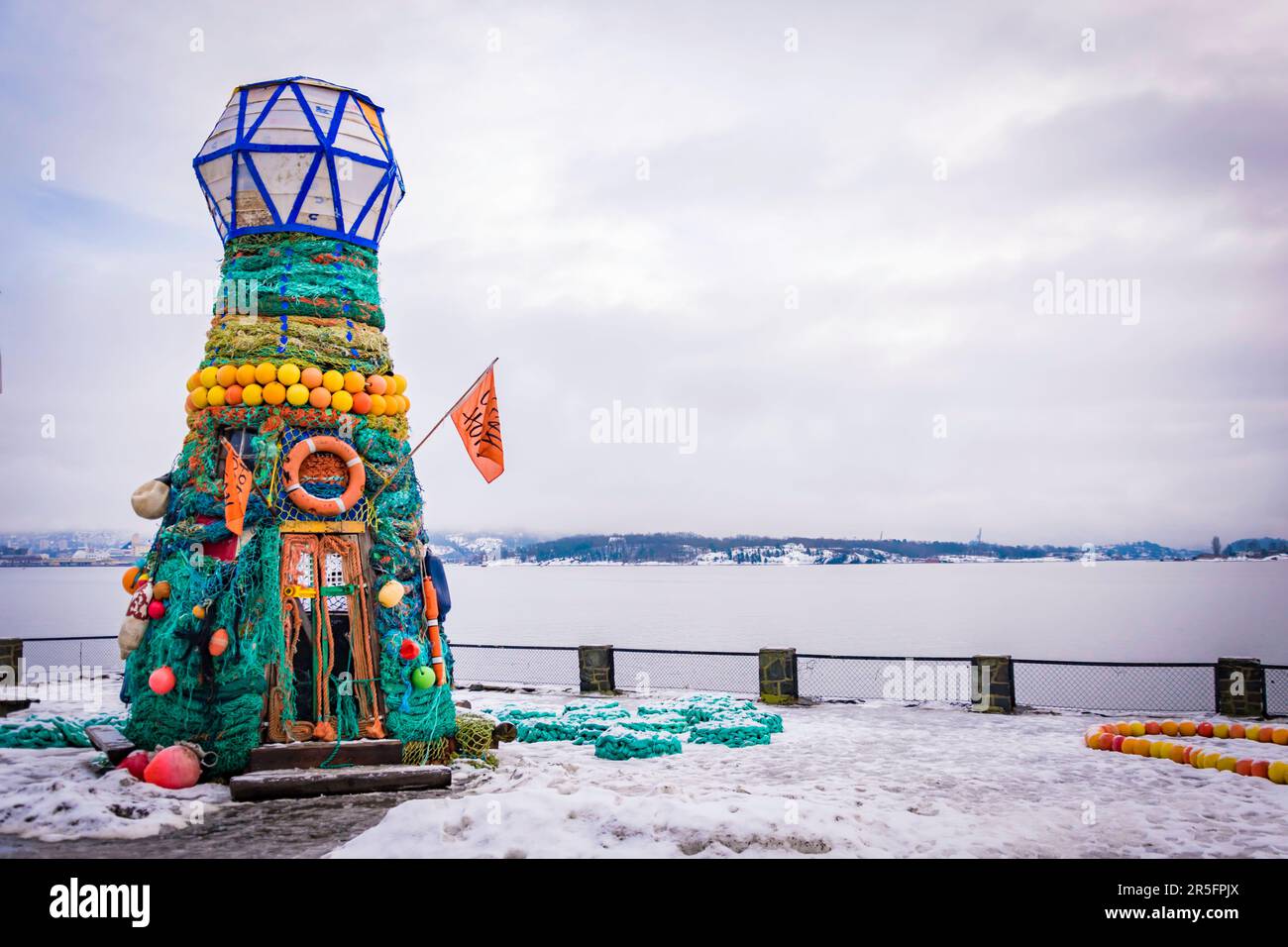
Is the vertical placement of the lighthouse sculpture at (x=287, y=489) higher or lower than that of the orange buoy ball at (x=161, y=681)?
higher

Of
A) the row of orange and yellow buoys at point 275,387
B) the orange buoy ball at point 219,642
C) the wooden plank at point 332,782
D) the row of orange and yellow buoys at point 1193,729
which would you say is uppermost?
the row of orange and yellow buoys at point 275,387

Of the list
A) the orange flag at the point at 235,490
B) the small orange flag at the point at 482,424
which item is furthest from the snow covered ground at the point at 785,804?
the small orange flag at the point at 482,424

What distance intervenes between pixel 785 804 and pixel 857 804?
1014mm

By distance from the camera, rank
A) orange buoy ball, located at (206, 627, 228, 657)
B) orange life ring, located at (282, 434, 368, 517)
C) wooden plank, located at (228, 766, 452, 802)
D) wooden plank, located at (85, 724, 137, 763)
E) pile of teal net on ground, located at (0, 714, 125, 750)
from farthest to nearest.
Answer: pile of teal net on ground, located at (0, 714, 125, 750), orange life ring, located at (282, 434, 368, 517), wooden plank, located at (85, 724, 137, 763), orange buoy ball, located at (206, 627, 228, 657), wooden plank, located at (228, 766, 452, 802)

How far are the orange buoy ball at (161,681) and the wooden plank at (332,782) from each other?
1.16 metres

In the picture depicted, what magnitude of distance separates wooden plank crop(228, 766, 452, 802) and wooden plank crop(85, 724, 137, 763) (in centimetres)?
133

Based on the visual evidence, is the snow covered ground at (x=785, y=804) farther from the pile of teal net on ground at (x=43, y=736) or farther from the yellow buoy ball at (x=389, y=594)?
the yellow buoy ball at (x=389, y=594)

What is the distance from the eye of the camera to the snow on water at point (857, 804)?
7.52 meters

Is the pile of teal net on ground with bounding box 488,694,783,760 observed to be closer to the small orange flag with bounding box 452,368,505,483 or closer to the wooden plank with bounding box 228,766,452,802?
the wooden plank with bounding box 228,766,452,802

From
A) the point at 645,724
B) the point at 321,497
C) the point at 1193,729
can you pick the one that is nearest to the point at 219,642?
the point at 321,497

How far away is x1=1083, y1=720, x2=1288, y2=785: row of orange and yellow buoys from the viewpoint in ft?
33.4

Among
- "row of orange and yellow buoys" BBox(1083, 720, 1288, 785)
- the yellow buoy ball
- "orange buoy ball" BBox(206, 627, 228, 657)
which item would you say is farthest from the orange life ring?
"row of orange and yellow buoys" BBox(1083, 720, 1288, 785)
